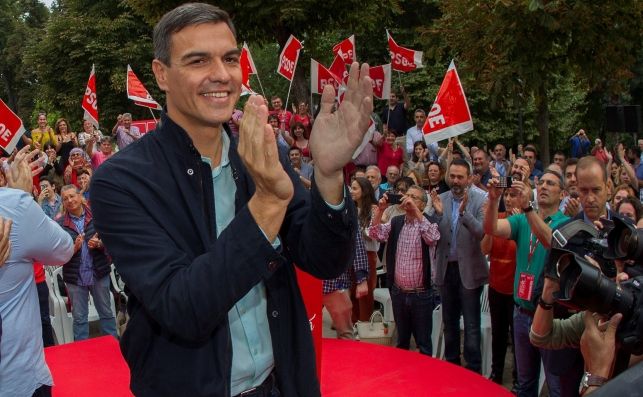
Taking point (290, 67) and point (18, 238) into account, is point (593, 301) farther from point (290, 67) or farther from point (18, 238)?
point (290, 67)

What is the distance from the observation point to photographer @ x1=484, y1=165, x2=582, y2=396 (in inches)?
197

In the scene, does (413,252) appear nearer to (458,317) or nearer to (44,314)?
(458,317)

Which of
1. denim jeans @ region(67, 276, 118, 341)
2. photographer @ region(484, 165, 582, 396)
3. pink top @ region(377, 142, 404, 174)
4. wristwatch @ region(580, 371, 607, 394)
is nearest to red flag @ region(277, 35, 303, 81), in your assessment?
pink top @ region(377, 142, 404, 174)

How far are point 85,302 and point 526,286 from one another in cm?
428

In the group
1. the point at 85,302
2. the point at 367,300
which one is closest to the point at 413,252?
the point at 367,300

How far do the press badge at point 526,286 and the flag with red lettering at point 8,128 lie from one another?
6.42m

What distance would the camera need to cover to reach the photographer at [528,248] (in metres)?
4.99

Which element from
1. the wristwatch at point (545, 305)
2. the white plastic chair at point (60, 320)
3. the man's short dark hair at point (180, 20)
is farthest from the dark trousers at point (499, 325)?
the man's short dark hair at point (180, 20)

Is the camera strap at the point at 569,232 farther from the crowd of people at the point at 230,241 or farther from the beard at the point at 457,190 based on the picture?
the beard at the point at 457,190

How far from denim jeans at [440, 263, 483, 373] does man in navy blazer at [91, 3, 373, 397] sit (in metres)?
4.42

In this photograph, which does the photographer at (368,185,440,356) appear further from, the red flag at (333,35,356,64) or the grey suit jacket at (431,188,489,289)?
the red flag at (333,35,356,64)

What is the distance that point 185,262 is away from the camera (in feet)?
5.71

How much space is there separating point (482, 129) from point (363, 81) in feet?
62.7

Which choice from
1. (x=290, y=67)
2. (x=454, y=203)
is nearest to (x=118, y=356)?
(x=454, y=203)
